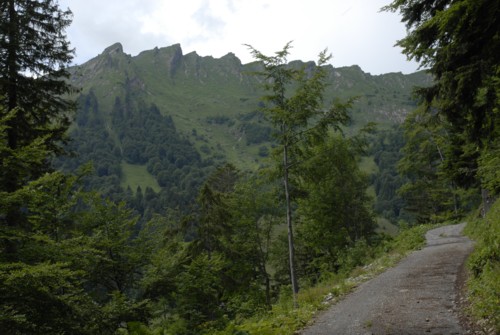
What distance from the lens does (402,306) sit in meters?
9.26

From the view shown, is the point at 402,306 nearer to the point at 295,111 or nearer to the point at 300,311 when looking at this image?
the point at 300,311

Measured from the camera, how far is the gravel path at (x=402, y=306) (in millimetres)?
7727

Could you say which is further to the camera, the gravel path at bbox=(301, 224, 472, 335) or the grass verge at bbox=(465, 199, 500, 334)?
the gravel path at bbox=(301, 224, 472, 335)

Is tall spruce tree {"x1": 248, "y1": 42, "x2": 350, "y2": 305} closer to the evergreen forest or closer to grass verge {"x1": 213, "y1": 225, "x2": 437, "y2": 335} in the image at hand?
the evergreen forest

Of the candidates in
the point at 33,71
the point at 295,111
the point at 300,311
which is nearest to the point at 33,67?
the point at 33,71

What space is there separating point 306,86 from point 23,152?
10.2m

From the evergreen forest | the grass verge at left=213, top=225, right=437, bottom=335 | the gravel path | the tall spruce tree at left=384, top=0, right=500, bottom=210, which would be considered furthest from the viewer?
the grass verge at left=213, top=225, right=437, bottom=335

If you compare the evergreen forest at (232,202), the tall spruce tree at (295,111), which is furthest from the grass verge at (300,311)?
the tall spruce tree at (295,111)

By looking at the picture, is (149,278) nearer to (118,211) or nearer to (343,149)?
(118,211)

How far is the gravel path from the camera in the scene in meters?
7.73

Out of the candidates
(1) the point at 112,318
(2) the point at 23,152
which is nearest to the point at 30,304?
(2) the point at 23,152

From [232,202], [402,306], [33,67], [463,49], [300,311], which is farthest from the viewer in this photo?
[232,202]

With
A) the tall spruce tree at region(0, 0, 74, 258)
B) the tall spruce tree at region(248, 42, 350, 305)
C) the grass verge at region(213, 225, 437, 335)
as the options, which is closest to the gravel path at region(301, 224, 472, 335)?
the grass verge at region(213, 225, 437, 335)

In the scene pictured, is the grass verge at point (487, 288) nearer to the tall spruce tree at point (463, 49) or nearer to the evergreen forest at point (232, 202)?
the evergreen forest at point (232, 202)
